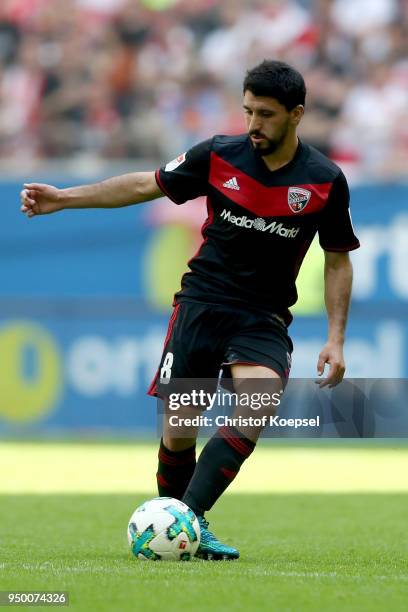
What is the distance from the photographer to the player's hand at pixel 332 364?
5.82 m

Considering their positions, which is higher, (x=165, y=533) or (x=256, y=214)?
(x=256, y=214)

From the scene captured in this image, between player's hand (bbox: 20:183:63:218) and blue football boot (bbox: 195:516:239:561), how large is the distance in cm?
159

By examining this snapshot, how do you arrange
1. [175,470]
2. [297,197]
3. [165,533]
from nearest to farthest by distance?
[165,533], [297,197], [175,470]

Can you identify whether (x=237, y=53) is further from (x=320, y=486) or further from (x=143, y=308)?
(x=320, y=486)

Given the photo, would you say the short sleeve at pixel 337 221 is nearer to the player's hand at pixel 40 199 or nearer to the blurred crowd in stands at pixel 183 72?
the player's hand at pixel 40 199

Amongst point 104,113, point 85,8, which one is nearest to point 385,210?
point 104,113

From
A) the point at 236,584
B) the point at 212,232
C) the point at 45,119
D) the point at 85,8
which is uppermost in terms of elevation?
the point at 85,8

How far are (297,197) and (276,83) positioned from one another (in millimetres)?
544

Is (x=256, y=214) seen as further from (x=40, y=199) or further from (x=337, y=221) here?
(x=40, y=199)

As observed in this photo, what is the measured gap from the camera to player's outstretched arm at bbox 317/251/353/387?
5.84 metres

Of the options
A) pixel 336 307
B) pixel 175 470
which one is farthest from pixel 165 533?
pixel 336 307

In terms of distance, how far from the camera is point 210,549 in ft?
19.0

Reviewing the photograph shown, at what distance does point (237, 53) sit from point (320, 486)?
700 centimetres

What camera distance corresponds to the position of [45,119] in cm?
1584
